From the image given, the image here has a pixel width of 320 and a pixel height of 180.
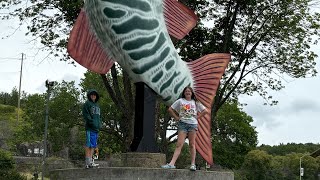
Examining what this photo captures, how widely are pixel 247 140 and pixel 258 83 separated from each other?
17690mm

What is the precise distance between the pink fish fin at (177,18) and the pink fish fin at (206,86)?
0.53m

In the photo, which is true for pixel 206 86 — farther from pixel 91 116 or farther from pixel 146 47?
pixel 91 116

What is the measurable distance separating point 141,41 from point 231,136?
89.6ft

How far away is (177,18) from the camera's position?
826 cm

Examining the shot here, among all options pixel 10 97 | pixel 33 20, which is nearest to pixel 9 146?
pixel 10 97

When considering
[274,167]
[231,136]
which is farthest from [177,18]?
[274,167]

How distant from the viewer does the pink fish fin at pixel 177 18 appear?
817 cm

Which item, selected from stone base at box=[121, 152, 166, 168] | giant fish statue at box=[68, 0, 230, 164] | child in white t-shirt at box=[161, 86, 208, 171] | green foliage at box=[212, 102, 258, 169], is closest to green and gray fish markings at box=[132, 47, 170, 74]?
giant fish statue at box=[68, 0, 230, 164]

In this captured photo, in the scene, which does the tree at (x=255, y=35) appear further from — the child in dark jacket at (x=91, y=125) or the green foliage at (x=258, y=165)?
the green foliage at (x=258, y=165)

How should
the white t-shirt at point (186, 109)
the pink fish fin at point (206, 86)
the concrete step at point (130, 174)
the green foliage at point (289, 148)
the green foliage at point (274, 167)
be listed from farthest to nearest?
the green foliage at point (289, 148) → the green foliage at point (274, 167) → the pink fish fin at point (206, 86) → the white t-shirt at point (186, 109) → the concrete step at point (130, 174)

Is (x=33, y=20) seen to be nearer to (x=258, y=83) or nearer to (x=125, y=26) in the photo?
(x=258, y=83)

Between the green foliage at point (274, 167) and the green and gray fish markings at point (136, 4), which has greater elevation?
the green and gray fish markings at point (136, 4)

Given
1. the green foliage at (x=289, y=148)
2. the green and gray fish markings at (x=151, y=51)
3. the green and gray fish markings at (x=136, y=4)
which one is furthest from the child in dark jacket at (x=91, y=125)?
the green foliage at (x=289, y=148)

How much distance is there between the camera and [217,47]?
16734mm
